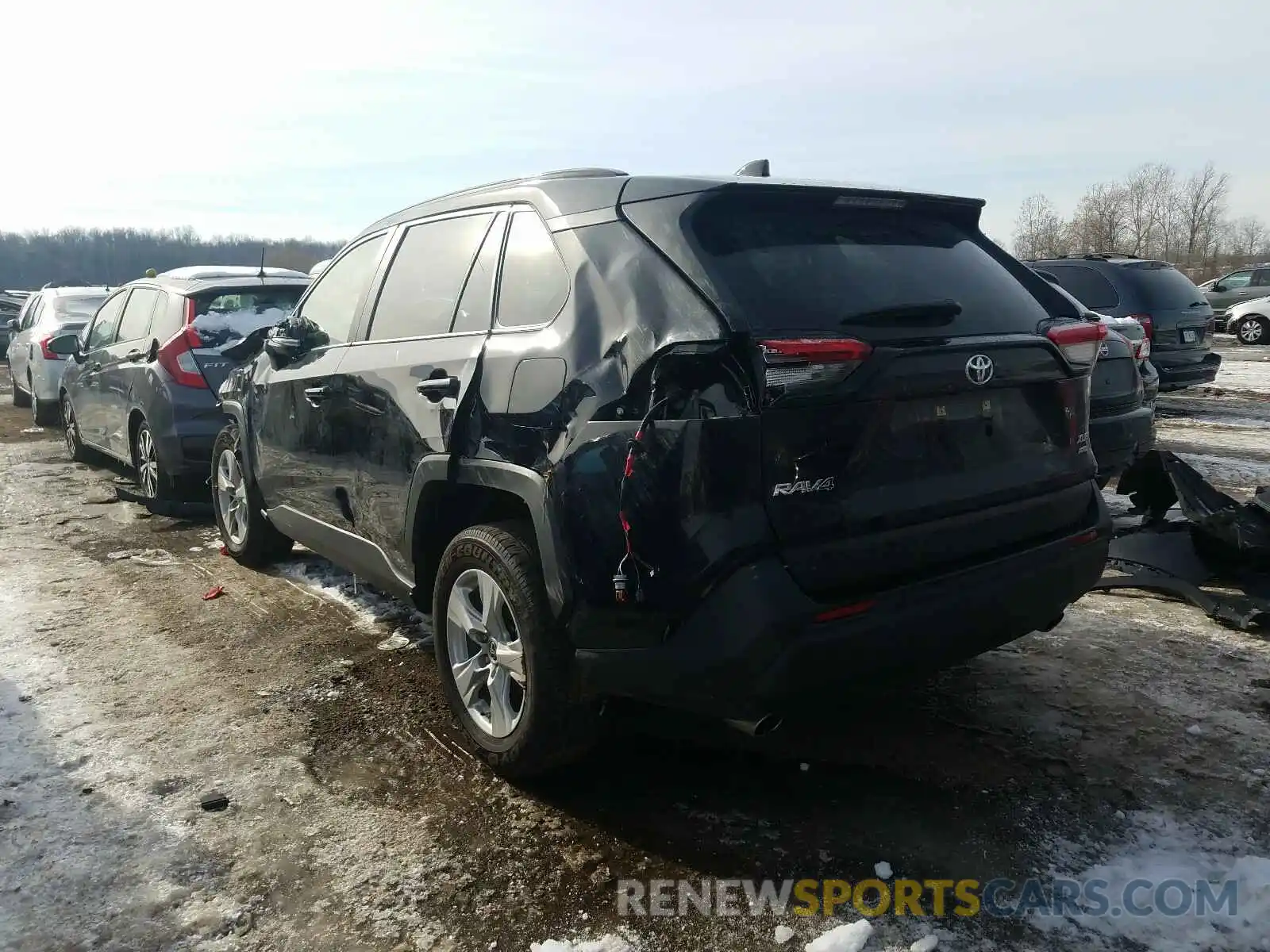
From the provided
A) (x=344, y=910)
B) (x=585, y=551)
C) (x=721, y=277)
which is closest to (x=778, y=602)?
(x=585, y=551)

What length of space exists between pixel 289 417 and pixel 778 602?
9.88ft

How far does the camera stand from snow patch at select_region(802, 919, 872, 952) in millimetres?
2350

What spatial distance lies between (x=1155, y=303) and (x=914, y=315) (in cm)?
957

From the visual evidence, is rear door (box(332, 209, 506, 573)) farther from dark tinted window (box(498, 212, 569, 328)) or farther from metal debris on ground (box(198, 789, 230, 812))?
metal debris on ground (box(198, 789, 230, 812))

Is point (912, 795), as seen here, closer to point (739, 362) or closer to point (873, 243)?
point (739, 362)

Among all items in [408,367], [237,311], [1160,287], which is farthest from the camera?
[1160,287]

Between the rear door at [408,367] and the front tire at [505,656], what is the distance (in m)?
0.39

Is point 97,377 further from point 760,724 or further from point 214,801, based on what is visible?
point 760,724

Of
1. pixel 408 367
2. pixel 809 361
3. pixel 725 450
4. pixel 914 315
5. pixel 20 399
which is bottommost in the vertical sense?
pixel 20 399

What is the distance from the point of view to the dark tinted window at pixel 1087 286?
10.7 meters

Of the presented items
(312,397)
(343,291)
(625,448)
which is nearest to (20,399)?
(343,291)

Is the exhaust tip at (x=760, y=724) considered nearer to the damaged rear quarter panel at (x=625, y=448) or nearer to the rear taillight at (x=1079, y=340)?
the damaged rear quarter panel at (x=625, y=448)

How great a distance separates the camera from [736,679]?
2529mm

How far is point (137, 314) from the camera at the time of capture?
25.6 feet
